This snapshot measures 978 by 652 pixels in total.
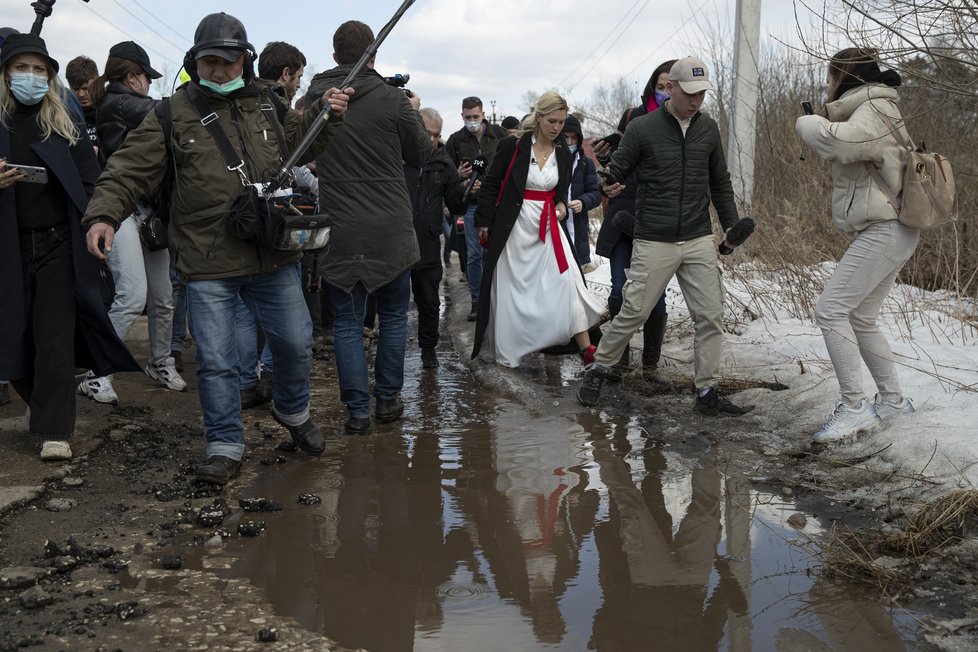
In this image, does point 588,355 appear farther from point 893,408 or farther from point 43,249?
point 43,249

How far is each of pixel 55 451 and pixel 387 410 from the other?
6.58 feet

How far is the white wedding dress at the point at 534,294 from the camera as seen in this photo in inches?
297

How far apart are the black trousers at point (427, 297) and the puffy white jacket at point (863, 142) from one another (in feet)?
11.6

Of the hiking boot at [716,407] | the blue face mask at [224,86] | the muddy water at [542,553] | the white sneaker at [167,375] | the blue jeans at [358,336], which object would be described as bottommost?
the muddy water at [542,553]

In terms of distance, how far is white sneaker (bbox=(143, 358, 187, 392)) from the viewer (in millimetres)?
6887

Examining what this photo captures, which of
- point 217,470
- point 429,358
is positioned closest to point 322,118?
point 217,470

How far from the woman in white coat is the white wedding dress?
2437mm

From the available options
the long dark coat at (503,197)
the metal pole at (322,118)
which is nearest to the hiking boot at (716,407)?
the long dark coat at (503,197)

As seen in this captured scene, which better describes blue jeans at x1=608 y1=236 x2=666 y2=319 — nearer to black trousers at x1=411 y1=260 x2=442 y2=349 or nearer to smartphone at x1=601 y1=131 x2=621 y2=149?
smartphone at x1=601 y1=131 x2=621 y2=149

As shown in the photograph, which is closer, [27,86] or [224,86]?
[224,86]

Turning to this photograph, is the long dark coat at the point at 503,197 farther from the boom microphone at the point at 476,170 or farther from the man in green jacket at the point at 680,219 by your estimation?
the man in green jacket at the point at 680,219

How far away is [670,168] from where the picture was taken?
6.19m

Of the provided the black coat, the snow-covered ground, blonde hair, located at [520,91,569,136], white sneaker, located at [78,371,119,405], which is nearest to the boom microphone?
the black coat

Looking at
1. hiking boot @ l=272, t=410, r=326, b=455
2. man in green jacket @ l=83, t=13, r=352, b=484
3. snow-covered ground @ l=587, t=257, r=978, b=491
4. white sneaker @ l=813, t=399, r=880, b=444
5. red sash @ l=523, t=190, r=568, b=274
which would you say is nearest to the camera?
man in green jacket @ l=83, t=13, r=352, b=484
